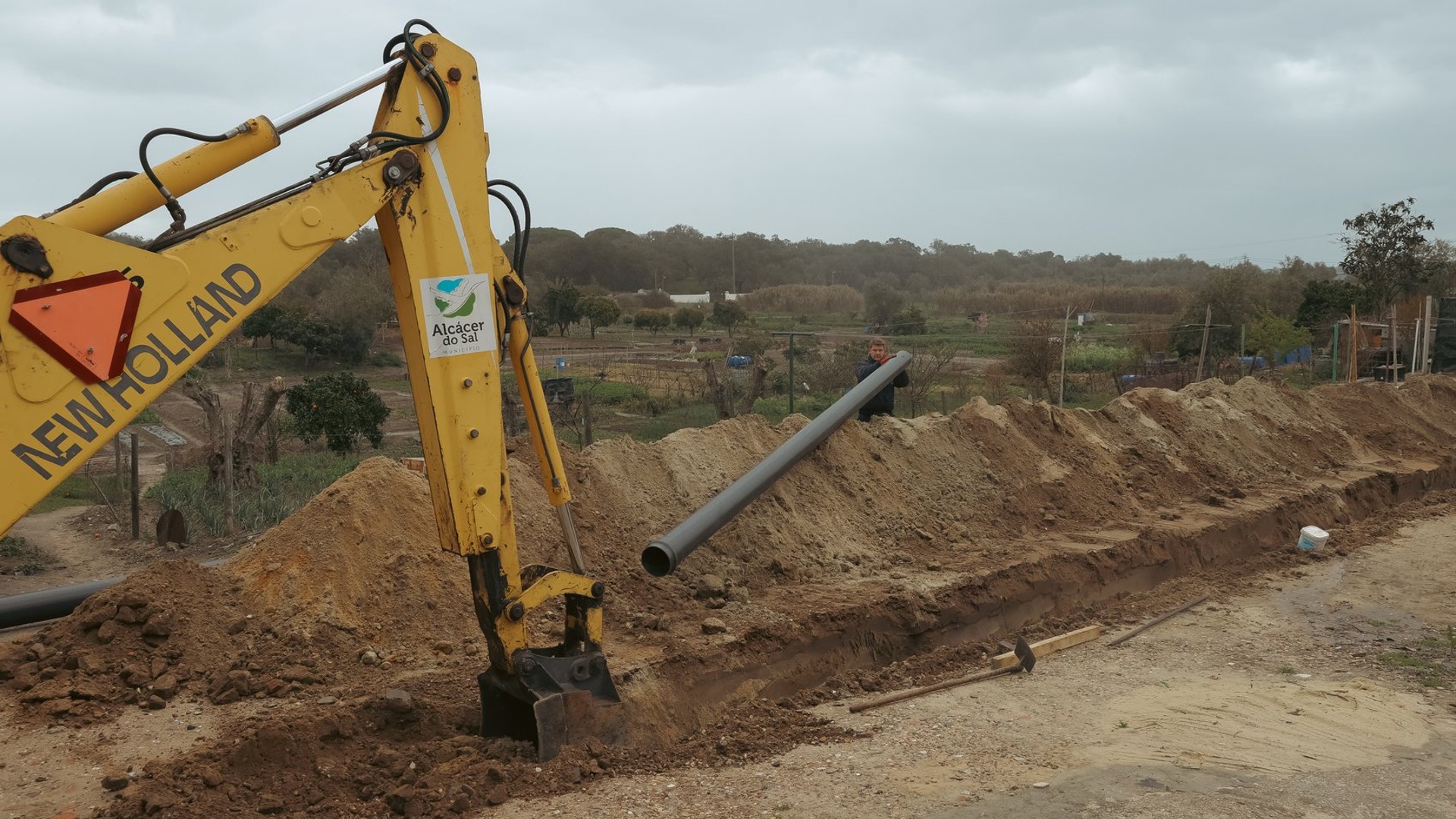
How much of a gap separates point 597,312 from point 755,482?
27000 millimetres

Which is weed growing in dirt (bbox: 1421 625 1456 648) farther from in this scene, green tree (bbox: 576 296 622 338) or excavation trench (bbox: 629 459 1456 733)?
green tree (bbox: 576 296 622 338)

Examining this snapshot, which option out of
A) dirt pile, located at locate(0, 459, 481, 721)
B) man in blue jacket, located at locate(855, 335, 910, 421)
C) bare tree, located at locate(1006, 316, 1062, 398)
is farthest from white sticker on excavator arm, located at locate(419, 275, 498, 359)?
bare tree, located at locate(1006, 316, 1062, 398)

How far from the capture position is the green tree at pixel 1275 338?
24969mm

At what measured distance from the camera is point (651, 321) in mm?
37938

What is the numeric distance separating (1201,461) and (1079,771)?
847 centimetres

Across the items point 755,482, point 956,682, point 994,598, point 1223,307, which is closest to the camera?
point 956,682

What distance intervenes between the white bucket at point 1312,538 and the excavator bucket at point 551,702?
820 cm

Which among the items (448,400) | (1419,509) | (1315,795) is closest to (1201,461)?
(1419,509)

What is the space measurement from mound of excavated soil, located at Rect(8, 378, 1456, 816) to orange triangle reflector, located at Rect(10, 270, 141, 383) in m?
2.14

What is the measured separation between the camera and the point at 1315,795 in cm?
525

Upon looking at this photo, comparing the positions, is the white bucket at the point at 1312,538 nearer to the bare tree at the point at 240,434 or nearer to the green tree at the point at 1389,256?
the bare tree at the point at 240,434

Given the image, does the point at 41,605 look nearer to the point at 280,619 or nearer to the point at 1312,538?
the point at 280,619

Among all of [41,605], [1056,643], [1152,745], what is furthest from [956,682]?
[41,605]

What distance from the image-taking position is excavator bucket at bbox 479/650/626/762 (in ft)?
17.3
